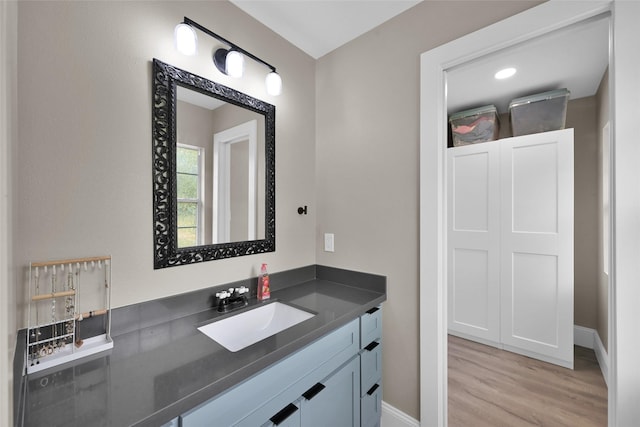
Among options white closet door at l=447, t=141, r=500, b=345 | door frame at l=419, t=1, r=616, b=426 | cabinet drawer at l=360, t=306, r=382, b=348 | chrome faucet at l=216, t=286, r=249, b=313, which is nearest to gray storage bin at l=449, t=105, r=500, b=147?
white closet door at l=447, t=141, r=500, b=345

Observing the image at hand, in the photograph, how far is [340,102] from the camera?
70.4 inches

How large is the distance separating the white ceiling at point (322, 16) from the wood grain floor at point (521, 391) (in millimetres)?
2505

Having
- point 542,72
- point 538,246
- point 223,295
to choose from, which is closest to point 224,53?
point 223,295

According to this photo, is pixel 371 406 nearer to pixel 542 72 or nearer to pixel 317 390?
pixel 317 390

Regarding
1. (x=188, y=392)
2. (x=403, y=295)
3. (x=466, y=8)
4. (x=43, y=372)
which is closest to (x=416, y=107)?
(x=466, y=8)

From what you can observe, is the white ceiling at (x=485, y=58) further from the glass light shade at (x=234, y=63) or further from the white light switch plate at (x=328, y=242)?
the white light switch plate at (x=328, y=242)

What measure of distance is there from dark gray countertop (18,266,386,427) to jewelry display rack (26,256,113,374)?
0.05 metres

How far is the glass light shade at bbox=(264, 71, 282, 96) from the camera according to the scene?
1.54m

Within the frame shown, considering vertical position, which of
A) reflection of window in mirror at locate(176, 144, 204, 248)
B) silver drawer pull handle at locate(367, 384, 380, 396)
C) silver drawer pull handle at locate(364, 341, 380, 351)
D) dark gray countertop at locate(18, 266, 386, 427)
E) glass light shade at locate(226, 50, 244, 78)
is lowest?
silver drawer pull handle at locate(367, 384, 380, 396)

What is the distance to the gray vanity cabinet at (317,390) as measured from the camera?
82 centimetres

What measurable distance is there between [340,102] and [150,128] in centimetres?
115

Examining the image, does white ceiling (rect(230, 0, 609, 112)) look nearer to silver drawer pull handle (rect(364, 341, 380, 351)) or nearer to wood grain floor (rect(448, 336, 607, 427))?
silver drawer pull handle (rect(364, 341, 380, 351))

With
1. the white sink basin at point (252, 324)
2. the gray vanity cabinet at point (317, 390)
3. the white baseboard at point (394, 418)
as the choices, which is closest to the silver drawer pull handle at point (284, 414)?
the gray vanity cabinet at point (317, 390)

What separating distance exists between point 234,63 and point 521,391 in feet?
9.36
